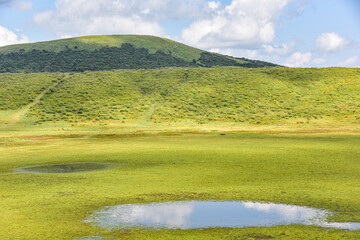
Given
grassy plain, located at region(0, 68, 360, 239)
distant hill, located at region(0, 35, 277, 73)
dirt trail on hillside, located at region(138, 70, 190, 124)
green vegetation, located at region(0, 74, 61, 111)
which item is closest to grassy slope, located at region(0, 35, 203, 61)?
distant hill, located at region(0, 35, 277, 73)

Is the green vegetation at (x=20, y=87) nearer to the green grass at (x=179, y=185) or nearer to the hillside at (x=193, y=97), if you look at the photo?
the hillside at (x=193, y=97)

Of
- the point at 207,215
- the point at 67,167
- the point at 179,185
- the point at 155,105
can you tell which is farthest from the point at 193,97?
the point at 207,215

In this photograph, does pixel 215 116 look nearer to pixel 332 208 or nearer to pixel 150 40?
pixel 332 208

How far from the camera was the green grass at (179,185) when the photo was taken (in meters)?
9.99

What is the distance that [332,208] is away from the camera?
1181 centimetres

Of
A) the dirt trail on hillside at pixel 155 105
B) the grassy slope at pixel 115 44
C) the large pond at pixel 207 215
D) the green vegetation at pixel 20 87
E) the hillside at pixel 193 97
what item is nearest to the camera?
the large pond at pixel 207 215

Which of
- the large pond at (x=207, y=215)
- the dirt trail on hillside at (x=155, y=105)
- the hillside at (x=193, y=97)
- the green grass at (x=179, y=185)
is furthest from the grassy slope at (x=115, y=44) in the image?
the large pond at (x=207, y=215)

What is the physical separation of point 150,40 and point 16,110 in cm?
10735

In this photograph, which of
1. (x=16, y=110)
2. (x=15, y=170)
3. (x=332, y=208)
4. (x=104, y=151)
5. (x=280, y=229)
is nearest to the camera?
(x=280, y=229)

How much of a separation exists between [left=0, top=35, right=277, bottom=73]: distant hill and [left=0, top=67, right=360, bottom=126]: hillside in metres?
28.6

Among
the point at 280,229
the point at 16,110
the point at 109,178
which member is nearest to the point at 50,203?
the point at 109,178

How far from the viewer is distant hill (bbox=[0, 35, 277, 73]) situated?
128m

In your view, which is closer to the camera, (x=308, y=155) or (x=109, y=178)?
(x=109, y=178)

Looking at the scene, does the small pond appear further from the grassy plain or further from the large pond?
the large pond
